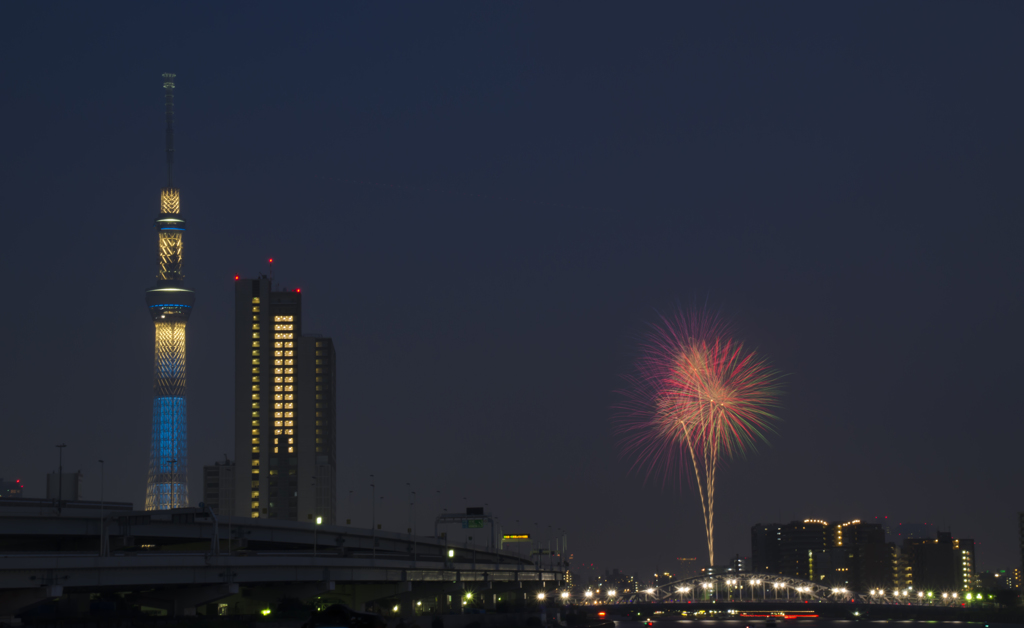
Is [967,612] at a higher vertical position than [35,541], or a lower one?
lower

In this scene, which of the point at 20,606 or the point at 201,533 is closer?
the point at 20,606

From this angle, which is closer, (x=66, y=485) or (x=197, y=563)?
(x=197, y=563)

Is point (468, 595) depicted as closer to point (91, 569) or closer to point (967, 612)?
point (91, 569)

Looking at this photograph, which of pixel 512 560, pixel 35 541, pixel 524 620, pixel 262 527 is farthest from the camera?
pixel 512 560

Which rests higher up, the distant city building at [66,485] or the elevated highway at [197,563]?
the distant city building at [66,485]

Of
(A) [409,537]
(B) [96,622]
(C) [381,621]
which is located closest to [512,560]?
(A) [409,537]

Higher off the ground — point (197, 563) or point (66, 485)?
point (66, 485)

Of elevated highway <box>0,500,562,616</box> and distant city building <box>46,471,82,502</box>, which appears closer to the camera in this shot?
elevated highway <box>0,500,562,616</box>

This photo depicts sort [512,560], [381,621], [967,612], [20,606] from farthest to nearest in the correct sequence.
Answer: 1. [967,612]
2. [512,560]
3. [20,606]
4. [381,621]

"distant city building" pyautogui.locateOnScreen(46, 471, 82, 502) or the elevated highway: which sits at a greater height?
"distant city building" pyautogui.locateOnScreen(46, 471, 82, 502)

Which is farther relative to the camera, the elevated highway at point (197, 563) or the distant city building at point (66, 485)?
the distant city building at point (66, 485)

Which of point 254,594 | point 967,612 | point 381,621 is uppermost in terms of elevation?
point 381,621
